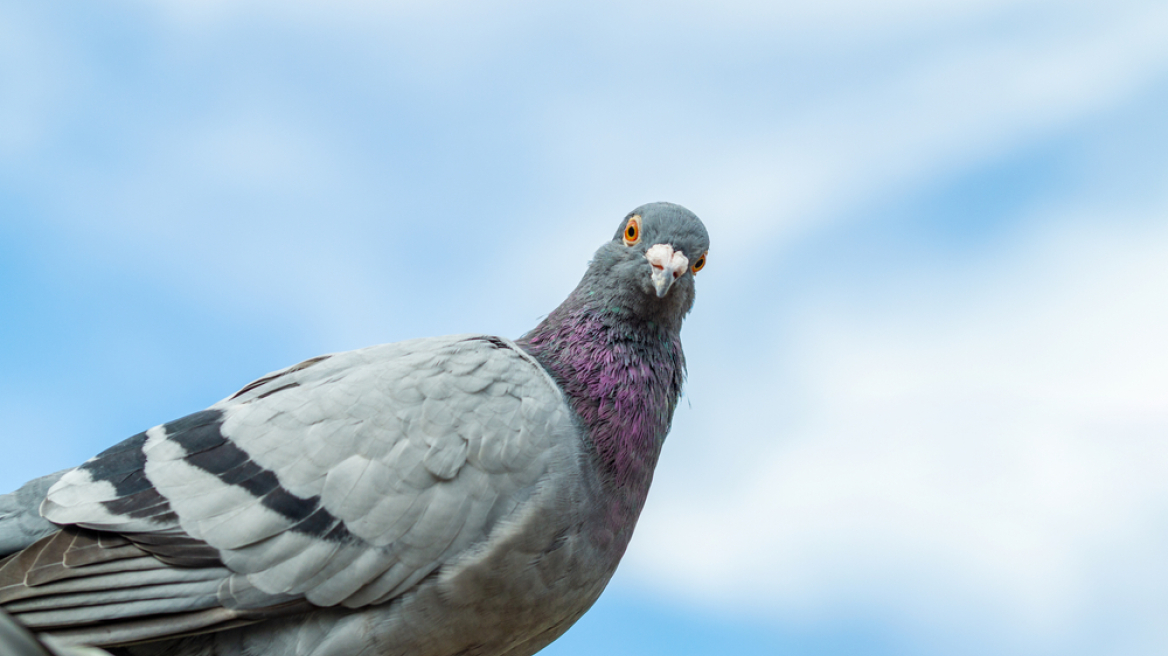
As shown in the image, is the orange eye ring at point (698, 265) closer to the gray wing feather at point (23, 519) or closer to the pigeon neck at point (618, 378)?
the pigeon neck at point (618, 378)

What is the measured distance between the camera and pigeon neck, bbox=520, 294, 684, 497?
3592mm

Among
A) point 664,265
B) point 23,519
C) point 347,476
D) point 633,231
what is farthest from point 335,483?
point 633,231

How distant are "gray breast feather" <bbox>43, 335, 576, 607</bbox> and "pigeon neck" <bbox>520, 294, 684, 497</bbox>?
240mm

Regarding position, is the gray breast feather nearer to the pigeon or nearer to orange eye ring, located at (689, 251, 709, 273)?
the pigeon

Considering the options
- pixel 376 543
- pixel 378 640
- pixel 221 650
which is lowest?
pixel 221 650

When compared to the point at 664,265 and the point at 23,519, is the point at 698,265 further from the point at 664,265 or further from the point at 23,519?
the point at 23,519

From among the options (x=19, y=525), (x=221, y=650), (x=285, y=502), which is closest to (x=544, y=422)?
(x=285, y=502)

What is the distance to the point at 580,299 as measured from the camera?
4.07m

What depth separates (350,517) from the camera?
2.98m

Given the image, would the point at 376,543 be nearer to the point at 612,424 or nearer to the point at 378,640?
the point at 378,640

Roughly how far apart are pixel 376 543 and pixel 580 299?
156 cm

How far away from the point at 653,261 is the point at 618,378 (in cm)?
53

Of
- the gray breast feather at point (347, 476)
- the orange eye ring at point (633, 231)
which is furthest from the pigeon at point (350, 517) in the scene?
the orange eye ring at point (633, 231)

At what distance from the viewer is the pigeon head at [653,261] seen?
384 cm
